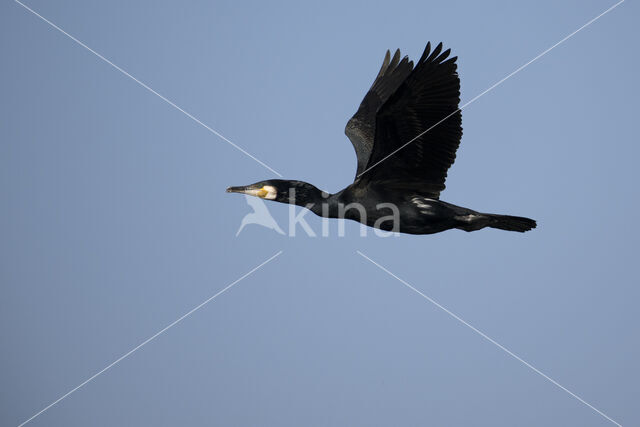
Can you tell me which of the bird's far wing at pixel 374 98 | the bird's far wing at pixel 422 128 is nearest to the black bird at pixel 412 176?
the bird's far wing at pixel 422 128

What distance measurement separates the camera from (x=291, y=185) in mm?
11656

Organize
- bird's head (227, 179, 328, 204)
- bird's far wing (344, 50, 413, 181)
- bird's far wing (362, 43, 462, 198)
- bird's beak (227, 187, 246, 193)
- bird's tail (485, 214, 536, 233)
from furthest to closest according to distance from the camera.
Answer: bird's far wing (344, 50, 413, 181), bird's beak (227, 187, 246, 193), bird's head (227, 179, 328, 204), bird's tail (485, 214, 536, 233), bird's far wing (362, 43, 462, 198)

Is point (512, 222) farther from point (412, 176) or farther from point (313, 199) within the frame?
point (313, 199)

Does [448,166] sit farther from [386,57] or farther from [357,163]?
[386,57]

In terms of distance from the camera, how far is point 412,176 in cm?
1140

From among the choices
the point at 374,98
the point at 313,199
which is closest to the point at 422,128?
the point at 313,199

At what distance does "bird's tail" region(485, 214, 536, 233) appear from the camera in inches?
452

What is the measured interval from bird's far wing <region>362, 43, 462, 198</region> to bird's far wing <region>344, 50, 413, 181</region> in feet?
7.10

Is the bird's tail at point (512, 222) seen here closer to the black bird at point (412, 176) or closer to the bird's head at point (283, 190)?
the black bird at point (412, 176)

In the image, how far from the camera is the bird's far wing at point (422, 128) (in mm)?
10625

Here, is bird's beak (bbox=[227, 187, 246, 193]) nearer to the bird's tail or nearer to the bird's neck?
the bird's neck

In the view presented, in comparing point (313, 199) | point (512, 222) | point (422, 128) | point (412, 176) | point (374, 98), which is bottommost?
point (512, 222)

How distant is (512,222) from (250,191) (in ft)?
11.5

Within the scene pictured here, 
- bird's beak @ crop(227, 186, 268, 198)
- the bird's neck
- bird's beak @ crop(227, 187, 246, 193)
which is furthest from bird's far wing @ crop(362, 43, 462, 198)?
bird's beak @ crop(227, 187, 246, 193)
